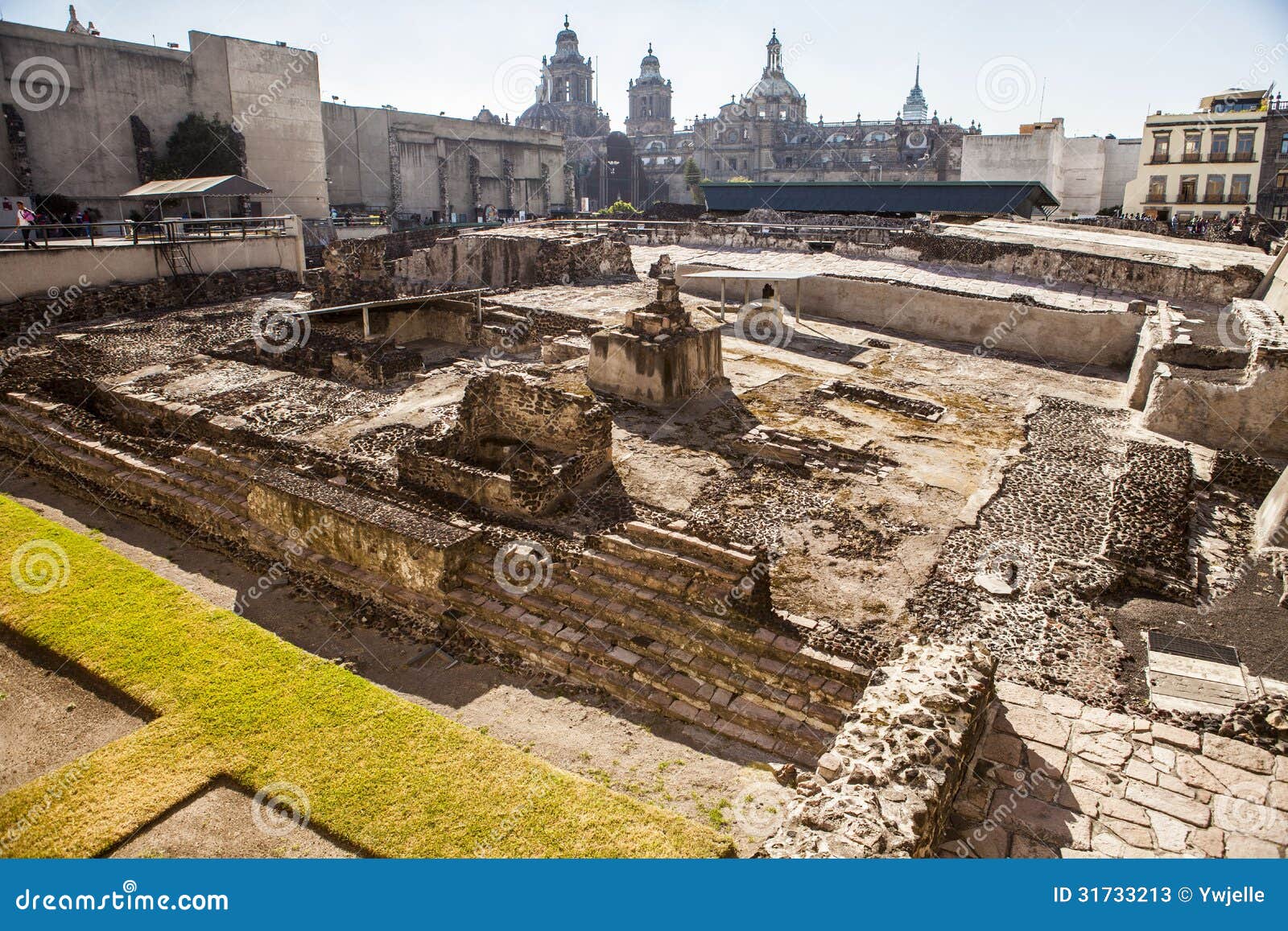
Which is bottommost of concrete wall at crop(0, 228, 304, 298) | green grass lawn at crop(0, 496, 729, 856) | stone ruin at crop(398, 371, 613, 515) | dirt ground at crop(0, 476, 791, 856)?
dirt ground at crop(0, 476, 791, 856)

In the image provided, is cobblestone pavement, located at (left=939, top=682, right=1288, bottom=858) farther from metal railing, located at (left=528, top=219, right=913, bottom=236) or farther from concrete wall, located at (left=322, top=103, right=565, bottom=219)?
concrete wall, located at (left=322, top=103, right=565, bottom=219)

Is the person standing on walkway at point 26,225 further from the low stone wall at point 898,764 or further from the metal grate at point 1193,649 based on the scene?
the metal grate at point 1193,649

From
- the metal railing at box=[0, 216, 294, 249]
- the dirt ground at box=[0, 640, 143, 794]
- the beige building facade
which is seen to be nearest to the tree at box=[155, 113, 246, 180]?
the metal railing at box=[0, 216, 294, 249]

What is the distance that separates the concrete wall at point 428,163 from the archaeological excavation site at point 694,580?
26.2 m

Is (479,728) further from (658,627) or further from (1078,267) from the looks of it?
(1078,267)

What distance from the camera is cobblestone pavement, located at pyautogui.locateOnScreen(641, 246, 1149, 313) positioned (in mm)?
19141

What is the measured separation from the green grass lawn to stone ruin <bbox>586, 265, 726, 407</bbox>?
8.08 m

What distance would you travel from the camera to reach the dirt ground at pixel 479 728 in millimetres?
5547

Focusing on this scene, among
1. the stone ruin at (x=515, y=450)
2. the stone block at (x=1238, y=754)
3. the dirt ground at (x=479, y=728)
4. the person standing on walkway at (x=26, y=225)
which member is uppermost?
the person standing on walkway at (x=26, y=225)

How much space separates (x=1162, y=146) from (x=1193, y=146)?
3.87 feet

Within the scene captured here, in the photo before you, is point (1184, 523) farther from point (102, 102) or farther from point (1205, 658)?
point (102, 102)

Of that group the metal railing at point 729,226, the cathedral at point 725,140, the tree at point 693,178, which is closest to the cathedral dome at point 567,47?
the cathedral at point 725,140

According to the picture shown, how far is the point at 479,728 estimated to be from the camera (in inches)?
258

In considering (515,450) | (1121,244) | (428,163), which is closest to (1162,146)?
(1121,244)
